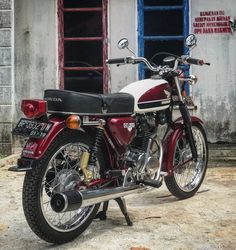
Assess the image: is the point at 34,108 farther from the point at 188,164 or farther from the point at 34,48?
the point at 34,48

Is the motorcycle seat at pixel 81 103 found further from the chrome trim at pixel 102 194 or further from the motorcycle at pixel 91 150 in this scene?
the chrome trim at pixel 102 194

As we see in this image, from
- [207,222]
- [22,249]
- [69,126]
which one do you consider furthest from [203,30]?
→ [22,249]

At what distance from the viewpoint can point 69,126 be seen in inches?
137

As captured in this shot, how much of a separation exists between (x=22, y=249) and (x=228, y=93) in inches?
176

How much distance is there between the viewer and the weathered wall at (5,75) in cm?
712

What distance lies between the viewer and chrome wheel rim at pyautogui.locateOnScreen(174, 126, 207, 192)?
4922 mm

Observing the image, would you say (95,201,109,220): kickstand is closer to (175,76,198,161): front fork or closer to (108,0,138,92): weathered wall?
(175,76,198,161): front fork

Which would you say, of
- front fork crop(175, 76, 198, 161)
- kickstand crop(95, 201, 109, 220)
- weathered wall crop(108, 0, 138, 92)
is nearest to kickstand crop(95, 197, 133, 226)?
kickstand crop(95, 201, 109, 220)

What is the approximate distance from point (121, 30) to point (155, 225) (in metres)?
3.87

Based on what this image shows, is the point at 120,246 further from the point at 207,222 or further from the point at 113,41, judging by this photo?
the point at 113,41

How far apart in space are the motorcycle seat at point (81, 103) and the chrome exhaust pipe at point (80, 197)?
59 centimetres

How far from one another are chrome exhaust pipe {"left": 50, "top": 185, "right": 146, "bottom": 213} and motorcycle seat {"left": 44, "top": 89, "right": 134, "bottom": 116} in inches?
23.1

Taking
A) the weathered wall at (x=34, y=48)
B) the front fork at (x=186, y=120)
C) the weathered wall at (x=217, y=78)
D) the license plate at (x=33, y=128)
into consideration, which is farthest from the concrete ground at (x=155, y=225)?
the weathered wall at (x=34, y=48)

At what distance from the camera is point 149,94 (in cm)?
427
